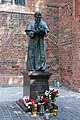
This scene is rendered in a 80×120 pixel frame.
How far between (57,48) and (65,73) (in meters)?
1.61

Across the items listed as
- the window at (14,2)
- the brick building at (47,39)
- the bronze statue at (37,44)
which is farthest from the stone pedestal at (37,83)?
the window at (14,2)

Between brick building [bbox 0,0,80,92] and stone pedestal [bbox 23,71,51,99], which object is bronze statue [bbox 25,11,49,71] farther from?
brick building [bbox 0,0,80,92]

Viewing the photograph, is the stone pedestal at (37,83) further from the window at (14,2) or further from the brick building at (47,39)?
the window at (14,2)

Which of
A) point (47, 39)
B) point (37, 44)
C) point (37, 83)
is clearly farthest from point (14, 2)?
point (37, 83)

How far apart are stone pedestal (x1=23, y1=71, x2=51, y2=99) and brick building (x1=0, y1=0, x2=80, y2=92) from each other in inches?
168

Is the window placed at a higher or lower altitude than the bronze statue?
higher

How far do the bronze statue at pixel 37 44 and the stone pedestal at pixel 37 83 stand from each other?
21 centimetres

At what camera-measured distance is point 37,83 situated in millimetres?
6766

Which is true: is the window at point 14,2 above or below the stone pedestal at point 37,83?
above

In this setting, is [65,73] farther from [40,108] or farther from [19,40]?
[40,108]

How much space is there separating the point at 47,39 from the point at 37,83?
21.9ft

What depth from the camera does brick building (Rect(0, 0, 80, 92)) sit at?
11.6 m

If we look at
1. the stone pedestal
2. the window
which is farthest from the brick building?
the stone pedestal

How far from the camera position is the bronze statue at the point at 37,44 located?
6.88m
